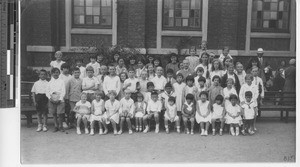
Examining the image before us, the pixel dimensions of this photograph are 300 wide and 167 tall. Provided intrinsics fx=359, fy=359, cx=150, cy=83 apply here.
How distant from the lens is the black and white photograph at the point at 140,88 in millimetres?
5219

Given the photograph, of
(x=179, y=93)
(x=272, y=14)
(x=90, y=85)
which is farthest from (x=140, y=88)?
(x=272, y=14)

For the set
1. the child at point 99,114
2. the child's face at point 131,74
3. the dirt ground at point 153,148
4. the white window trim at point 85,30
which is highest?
the white window trim at point 85,30

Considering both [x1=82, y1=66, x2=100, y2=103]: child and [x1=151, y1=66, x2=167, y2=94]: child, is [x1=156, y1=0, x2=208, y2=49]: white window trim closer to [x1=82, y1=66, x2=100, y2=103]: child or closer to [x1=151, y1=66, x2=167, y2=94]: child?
[x1=151, y1=66, x2=167, y2=94]: child

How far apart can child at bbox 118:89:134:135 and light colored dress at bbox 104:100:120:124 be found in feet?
0.23

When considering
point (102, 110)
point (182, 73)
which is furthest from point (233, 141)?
point (102, 110)

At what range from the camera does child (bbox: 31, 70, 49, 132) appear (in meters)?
6.21

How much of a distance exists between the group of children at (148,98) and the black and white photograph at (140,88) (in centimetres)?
2

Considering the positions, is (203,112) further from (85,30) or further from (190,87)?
(85,30)

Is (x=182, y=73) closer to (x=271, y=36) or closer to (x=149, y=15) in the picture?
(x=149, y=15)

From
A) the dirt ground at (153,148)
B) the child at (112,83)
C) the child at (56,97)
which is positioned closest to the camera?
the dirt ground at (153,148)

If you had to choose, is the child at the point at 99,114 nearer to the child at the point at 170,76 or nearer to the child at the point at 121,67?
the child at the point at 121,67

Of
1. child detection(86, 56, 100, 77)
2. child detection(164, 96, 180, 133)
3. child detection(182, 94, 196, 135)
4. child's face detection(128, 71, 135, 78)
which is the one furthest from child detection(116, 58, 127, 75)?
child detection(182, 94, 196, 135)

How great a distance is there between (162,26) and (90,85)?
3541 mm

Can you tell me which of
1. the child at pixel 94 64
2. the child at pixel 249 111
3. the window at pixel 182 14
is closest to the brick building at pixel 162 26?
the window at pixel 182 14
